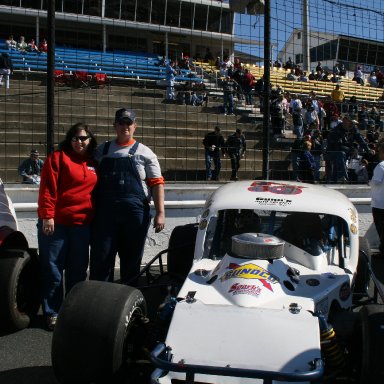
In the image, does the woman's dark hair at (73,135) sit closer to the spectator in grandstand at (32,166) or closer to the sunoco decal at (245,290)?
the sunoco decal at (245,290)

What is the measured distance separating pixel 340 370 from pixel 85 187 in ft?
8.71

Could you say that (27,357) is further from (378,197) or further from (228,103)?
(228,103)

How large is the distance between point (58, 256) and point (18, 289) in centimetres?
47

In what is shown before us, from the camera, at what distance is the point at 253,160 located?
938cm

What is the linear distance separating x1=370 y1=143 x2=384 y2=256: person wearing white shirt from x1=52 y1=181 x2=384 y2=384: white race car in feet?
9.34

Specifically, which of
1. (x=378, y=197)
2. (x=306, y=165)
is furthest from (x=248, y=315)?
(x=306, y=165)

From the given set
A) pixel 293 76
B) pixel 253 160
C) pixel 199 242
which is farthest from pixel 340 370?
pixel 293 76

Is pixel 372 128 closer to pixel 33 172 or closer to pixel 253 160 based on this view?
pixel 253 160

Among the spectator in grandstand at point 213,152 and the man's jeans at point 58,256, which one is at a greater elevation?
the spectator in grandstand at point 213,152

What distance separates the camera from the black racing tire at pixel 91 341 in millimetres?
3498

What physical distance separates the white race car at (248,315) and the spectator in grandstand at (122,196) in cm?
60

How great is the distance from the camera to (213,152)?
9.55 metres

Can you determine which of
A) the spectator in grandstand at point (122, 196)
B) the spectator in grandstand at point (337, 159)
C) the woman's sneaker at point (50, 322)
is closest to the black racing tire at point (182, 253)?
the spectator in grandstand at point (122, 196)

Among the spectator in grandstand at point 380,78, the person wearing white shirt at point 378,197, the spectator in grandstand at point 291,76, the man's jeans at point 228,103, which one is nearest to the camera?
the person wearing white shirt at point 378,197
